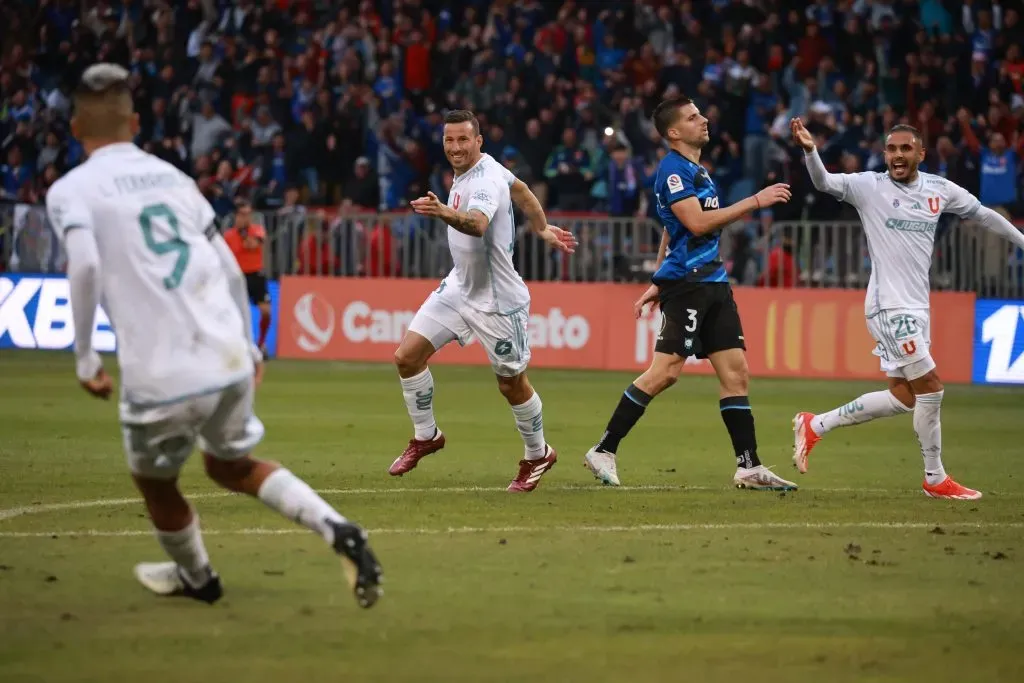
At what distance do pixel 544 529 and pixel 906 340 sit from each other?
2953 millimetres

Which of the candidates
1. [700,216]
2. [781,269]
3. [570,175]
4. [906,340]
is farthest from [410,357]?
[570,175]

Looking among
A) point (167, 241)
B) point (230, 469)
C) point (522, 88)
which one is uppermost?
point (522, 88)

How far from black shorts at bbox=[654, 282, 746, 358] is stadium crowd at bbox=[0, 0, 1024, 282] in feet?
39.5

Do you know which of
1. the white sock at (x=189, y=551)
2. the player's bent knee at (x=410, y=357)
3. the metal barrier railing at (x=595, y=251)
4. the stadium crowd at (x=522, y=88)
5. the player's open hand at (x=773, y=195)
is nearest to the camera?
the white sock at (x=189, y=551)

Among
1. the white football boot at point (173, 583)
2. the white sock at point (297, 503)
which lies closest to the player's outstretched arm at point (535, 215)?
the white football boot at point (173, 583)

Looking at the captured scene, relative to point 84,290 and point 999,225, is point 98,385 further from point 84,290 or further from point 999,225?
point 999,225

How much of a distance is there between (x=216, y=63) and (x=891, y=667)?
25.3 metres

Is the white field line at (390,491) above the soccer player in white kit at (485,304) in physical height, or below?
below

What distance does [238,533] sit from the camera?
8547 millimetres

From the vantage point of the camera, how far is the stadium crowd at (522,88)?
23906 mm

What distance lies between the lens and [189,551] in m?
6.56

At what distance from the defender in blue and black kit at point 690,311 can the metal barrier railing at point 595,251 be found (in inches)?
427

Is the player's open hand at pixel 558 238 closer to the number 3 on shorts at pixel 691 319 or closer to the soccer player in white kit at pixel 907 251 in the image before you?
the number 3 on shorts at pixel 691 319

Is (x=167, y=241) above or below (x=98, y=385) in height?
above
